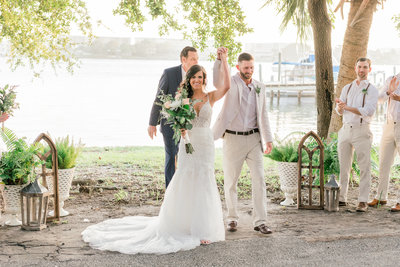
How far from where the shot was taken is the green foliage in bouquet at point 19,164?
18.4 ft

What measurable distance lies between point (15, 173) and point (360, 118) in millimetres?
4191

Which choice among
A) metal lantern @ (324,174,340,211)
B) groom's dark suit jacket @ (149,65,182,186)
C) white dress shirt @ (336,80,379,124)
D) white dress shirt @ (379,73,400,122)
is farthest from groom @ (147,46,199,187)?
white dress shirt @ (379,73,400,122)

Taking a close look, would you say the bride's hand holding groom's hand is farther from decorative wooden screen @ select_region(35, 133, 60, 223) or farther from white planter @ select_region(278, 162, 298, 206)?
white planter @ select_region(278, 162, 298, 206)

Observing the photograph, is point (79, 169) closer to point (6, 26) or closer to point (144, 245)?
point (6, 26)

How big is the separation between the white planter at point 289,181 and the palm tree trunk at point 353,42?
1834 millimetres

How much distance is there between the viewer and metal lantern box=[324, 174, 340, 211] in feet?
21.4

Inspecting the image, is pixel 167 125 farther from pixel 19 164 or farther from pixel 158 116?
pixel 19 164

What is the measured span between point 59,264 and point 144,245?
0.85m

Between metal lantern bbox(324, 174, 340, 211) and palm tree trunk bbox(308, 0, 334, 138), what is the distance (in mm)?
2500

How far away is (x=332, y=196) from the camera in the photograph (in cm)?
653

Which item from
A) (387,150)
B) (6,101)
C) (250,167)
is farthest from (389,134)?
(6,101)

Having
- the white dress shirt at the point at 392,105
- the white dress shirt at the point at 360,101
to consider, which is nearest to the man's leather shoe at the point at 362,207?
the white dress shirt at the point at 360,101

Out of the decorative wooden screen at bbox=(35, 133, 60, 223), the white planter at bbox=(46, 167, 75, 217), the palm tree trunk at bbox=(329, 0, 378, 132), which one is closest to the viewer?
the decorative wooden screen at bbox=(35, 133, 60, 223)

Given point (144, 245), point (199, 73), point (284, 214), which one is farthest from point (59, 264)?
point (284, 214)
